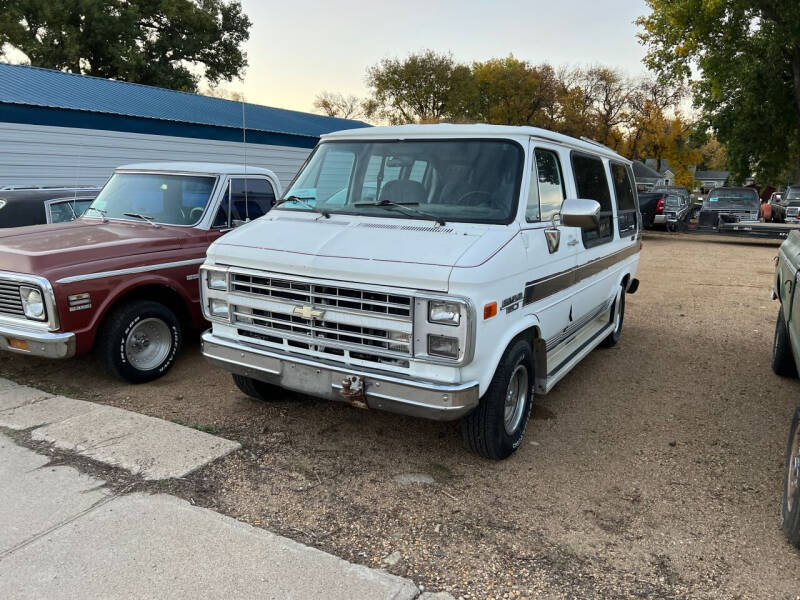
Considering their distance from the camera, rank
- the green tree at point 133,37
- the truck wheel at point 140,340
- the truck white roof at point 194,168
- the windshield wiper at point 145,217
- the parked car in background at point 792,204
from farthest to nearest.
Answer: the green tree at point 133,37
the parked car in background at point 792,204
the truck white roof at point 194,168
the windshield wiper at point 145,217
the truck wheel at point 140,340

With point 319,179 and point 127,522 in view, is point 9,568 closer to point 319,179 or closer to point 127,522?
point 127,522

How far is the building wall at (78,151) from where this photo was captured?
13068 mm

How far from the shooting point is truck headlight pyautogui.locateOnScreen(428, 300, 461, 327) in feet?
10.8

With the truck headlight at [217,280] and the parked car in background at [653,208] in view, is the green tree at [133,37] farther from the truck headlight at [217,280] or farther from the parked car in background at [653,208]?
the truck headlight at [217,280]

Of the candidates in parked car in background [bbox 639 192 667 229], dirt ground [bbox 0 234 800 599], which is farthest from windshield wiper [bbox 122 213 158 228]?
parked car in background [bbox 639 192 667 229]

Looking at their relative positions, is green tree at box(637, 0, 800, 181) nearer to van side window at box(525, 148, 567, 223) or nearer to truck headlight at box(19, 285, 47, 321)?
van side window at box(525, 148, 567, 223)

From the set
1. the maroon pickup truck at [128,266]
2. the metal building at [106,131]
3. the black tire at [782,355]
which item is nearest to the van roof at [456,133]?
the maroon pickup truck at [128,266]

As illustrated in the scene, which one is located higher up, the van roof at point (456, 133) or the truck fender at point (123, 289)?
the van roof at point (456, 133)

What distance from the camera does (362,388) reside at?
3516mm

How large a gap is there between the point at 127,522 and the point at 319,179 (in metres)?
2.80

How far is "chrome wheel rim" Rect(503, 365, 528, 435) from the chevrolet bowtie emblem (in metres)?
1.37

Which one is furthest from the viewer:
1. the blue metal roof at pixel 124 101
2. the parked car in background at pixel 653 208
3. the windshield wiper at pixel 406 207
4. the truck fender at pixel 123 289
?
the parked car in background at pixel 653 208

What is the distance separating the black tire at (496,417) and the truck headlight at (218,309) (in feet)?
5.88

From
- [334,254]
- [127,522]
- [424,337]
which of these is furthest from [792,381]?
[127,522]
